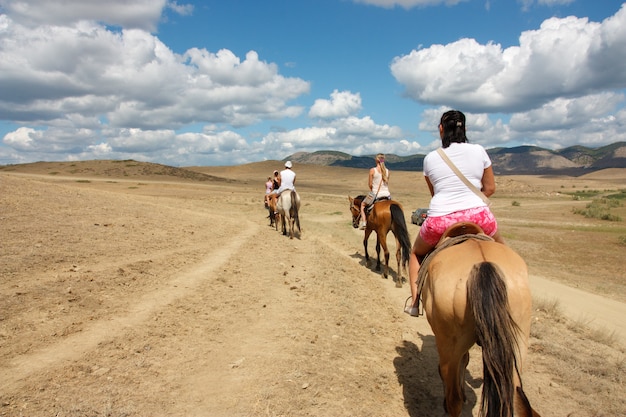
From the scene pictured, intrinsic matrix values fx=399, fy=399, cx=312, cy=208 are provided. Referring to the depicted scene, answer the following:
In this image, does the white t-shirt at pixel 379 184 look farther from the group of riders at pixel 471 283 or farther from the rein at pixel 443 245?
the rein at pixel 443 245

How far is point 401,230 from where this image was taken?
31.5 feet

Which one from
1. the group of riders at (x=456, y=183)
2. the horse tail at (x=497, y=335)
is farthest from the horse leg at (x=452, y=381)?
the group of riders at (x=456, y=183)

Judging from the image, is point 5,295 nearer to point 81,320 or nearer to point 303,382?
point 81,320

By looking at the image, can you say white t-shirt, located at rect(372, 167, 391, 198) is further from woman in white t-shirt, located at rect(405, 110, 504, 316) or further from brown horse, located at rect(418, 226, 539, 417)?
brown horse, located at rect(418, 226, 539, 417)

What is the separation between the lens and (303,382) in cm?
437

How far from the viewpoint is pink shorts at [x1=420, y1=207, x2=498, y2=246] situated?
4242 millimetres

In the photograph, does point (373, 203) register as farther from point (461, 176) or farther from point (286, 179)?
point (461, 176)

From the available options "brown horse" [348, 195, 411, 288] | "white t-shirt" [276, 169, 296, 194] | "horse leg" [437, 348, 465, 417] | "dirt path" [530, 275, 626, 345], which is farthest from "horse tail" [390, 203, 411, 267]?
"white t-shirt" [276, 169, 296, 194]

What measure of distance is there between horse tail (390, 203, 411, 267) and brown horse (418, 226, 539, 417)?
5.75m

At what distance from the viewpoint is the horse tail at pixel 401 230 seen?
9469 mm

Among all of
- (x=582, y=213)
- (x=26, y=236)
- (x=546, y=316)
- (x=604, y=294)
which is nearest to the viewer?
(x=546, y=316)

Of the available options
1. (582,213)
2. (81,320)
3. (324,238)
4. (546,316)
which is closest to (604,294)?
(546,316)

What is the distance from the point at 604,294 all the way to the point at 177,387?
36.6ft

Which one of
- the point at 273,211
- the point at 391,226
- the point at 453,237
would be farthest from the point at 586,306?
the point at 273,211
